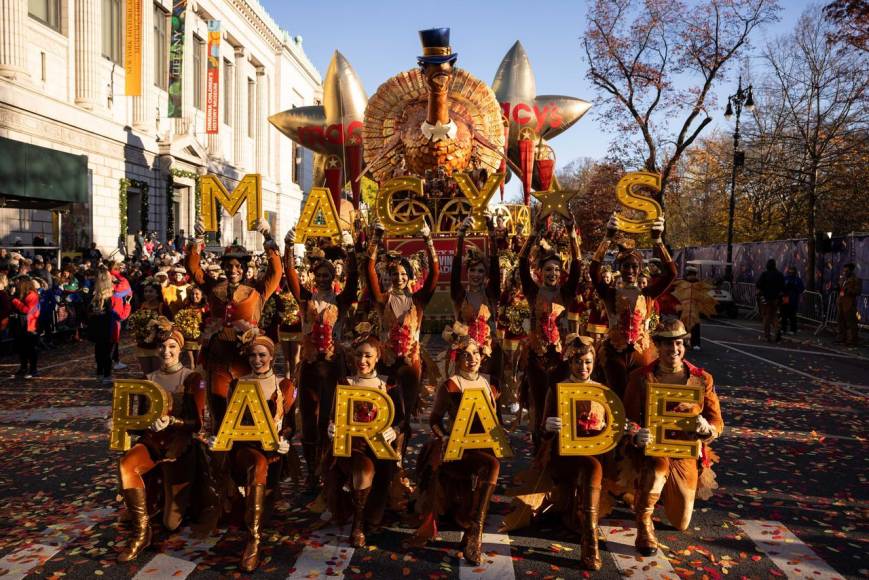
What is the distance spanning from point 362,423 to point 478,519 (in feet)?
3.35

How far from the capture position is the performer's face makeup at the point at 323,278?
6430mm

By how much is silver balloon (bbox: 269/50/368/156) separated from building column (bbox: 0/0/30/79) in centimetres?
755

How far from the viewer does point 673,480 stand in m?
4.69

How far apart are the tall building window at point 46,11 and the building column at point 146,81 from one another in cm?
470

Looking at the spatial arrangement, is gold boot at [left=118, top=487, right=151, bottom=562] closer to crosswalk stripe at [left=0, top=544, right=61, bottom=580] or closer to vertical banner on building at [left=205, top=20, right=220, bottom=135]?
crosswalk stripe at [left=0, top=544, right=61, bottom=580]

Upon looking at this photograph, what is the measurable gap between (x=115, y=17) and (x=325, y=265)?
951 inches

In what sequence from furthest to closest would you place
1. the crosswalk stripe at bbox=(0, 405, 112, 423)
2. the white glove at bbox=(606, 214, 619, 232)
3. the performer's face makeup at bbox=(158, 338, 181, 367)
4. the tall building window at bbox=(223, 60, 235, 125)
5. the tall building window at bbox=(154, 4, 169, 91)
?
the tall building window at bbox=(223, 60, 235, 125) < the tall building window at bbox=(154, 4, 169, 91) < the crosswalk stripe at bbox=(0, 405, 112, 423) < the white glove at bbox=(606, 214, 619, 232) < the performer's face makeup at bbox=(158, 338, 181, 367)

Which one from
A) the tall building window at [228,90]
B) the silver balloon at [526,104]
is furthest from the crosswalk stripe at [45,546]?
the tall building window at [228,90]

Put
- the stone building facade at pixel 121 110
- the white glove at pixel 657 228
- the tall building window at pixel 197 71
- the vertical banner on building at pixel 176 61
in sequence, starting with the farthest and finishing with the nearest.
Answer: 1. the tall building window at pixel 197 71
2. the vertical banner on building at pixel 176 61
3. the stone building facade at pixel 121 110
4. the white glove at pixel 657 228

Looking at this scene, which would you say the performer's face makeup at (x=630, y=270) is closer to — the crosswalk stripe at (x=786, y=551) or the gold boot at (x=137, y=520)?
the crosswalk stripe at (x=786, y=551)

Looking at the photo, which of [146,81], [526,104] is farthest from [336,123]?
[146,81]

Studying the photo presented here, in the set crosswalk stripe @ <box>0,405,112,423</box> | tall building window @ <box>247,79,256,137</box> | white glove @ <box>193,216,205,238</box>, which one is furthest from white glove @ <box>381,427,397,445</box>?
tall building window @ <box>247,79,256,137</box>

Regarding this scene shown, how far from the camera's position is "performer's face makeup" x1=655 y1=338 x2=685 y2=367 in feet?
15.1

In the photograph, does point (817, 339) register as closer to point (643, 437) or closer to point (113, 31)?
point (643, 437)
